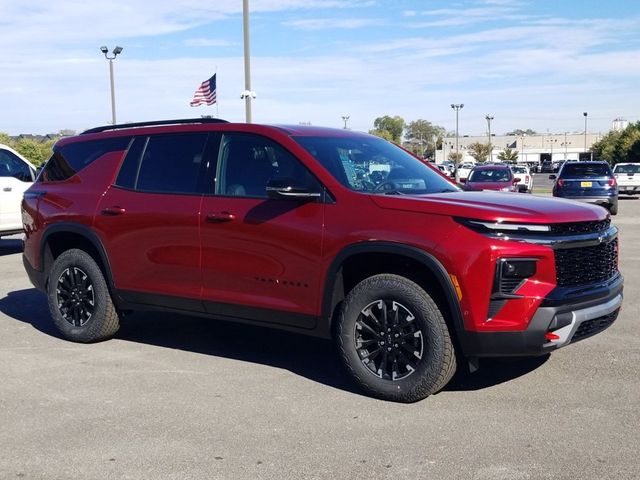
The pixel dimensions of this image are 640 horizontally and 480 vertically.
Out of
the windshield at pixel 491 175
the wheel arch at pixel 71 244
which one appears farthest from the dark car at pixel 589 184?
the wheel arch at pixel 71 244

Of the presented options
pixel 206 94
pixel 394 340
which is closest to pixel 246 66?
pixel 206 94

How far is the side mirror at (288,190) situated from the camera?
5.29m

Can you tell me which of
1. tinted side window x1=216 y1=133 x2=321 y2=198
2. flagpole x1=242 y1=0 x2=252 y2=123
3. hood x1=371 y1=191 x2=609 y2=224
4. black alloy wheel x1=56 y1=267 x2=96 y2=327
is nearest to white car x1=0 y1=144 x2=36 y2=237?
flagpole x1=242 y1=0 x2=252 y2=123

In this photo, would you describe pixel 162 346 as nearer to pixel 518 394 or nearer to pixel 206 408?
pixel 206 408

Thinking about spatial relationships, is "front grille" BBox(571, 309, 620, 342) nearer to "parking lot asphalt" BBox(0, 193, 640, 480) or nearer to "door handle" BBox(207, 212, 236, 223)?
"parking lot asphalt" BBox(0, 193, 640, 480)

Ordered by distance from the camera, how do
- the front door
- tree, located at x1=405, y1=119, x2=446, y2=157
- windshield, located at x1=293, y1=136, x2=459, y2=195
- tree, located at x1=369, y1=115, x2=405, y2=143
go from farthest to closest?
tree, located at x1=405, y1=119, x2=446, y2=157
tree, located at x1=369, y1=115, x2=405, y2=143
windshield, located at x1=293, y1=136, x2=459, y2=195
the front door

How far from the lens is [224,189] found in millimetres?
5930

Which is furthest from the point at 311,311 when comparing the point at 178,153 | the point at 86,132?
the point at 86,132

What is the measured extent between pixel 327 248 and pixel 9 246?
11.4 m

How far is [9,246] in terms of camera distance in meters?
14.9

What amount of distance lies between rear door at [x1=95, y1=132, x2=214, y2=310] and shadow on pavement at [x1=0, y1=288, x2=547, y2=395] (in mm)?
742

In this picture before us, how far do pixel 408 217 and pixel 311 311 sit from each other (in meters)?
1.01

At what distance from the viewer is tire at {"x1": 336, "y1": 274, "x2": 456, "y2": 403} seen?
493cm

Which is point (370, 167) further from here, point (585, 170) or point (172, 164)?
point (585, 170)
